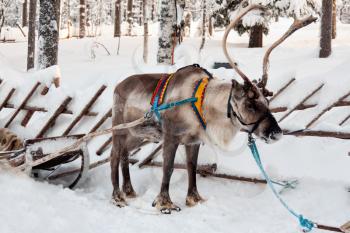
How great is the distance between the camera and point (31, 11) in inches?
724

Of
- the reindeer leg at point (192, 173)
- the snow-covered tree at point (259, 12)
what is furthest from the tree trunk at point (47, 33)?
the snow-covered tree at point (259, 12)

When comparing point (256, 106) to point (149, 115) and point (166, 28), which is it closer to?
point (149, 115)

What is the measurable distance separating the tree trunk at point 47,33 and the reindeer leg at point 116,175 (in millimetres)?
5618

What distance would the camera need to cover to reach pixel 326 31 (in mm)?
14141

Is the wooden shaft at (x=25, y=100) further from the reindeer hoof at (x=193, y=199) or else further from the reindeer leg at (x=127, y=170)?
the reindeer hoof at (x=193, y=199)

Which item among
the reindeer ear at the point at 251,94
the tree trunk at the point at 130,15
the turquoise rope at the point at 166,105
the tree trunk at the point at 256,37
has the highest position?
the tree trunk at the point at 130,15

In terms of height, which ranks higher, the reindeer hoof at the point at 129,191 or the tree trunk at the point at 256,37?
the tree trunk at the point at 256,37

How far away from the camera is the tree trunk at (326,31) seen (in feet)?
45.5

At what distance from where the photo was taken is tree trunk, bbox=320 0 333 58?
45.5 ft

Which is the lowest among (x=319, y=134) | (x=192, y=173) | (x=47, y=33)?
(x=192, y=173)

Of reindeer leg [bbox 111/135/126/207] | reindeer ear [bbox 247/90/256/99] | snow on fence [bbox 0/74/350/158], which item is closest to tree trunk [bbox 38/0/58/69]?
snow on fence [bbox 0/74/350/158]

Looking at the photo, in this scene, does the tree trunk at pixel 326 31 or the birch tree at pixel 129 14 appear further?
the birch tree at pixel 129 14

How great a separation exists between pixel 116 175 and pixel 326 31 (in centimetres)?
1084

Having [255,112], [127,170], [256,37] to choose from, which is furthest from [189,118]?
[256,37]
